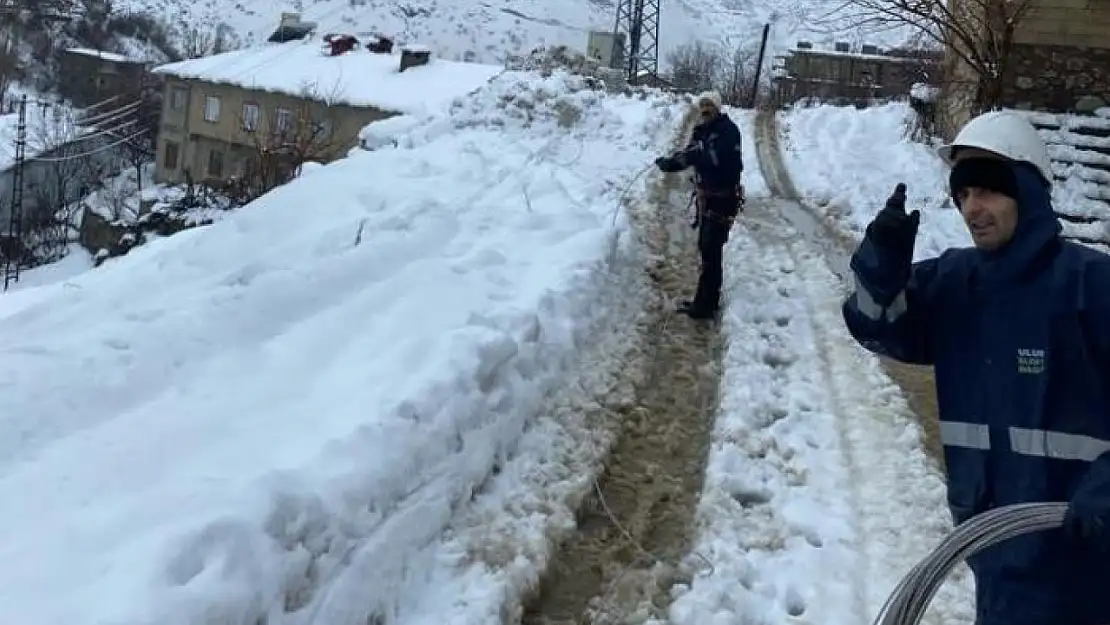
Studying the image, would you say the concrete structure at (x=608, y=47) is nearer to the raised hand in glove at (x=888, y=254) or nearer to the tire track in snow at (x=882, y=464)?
the tire track in snow at (x=882, y=464)

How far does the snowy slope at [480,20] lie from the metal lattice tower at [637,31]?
2177 cm

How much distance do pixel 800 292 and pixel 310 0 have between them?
7671cm

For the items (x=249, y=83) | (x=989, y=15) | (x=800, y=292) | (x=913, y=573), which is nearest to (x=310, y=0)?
(x=249, y=83)

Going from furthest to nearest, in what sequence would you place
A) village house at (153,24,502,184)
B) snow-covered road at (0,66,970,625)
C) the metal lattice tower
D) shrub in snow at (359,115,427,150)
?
village house at (153,24,502,184) < the metal lattice tower < shrub in snow at (359,115,427,150) < snow-covered road at (0,66,970,625)

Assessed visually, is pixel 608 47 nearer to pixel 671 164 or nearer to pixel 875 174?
pixel 875 174

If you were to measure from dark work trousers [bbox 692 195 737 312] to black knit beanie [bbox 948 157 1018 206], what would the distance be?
596cm

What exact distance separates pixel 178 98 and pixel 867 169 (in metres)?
43.1

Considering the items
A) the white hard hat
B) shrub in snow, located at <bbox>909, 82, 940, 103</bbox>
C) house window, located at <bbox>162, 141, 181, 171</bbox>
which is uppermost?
shrub in snow, located at <bbox>909, 82, 940, 103</bbox>

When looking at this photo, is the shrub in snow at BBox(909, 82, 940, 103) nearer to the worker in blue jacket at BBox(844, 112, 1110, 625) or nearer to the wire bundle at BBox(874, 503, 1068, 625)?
the worker in blue jacket at BBox(844, 112, 1110, 625)

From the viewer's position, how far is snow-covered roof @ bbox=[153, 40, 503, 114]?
138ft

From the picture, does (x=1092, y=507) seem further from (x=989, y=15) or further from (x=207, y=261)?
(x=989, y=15)

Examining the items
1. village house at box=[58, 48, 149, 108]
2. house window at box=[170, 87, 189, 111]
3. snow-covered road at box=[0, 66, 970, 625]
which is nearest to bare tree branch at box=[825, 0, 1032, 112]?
snow-covered road at box=[0, 66, 970, 625]

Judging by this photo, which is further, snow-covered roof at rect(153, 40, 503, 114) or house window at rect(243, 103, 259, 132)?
house window at rect(243, 103, 259, 132)

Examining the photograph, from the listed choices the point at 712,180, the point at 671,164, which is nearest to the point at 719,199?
the point at 712,180
